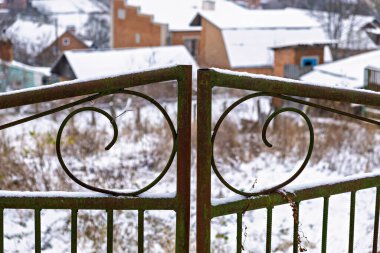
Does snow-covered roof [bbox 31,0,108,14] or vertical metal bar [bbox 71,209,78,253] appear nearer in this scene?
vertical metal bar [bbox 71,209,78,253]

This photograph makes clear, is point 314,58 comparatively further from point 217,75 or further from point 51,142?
point 217,75

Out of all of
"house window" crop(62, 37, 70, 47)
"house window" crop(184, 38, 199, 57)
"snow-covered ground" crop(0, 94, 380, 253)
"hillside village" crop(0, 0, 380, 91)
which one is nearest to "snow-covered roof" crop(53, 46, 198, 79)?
"hillside village" crop(0, 0, 380, 91)

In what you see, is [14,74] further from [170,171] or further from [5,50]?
[170,171]

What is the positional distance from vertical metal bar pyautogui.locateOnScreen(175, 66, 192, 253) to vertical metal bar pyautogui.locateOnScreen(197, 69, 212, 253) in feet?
0.08

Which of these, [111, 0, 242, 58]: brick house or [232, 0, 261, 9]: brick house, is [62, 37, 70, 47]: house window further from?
[232, 0, 261, 9]: brick house

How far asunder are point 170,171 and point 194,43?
45.3 feet

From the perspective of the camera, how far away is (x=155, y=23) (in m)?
21.1

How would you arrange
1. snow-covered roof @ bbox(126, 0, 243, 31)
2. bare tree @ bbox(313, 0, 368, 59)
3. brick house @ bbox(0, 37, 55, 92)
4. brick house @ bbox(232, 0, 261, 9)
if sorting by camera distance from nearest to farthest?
brick house @ bbox(0, 37, 55, 92) → snow-covered roof @ bbox(126, 0, 243, 31) → bare tree @ bbox(313, 0, 368, 59) → brick house @ bbox(232, 0, 261, 9)

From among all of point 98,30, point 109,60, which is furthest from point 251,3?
point 109,60

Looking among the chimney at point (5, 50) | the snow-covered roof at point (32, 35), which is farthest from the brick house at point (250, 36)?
the chimney at point (5, 50)

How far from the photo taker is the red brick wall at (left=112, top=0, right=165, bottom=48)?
69.3 ft

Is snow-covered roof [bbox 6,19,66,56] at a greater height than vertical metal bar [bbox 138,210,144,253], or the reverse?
vertical metal bar [bbox 138,210,144,253]

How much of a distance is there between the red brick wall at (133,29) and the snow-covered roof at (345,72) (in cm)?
824

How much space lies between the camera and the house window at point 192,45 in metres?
21.1
